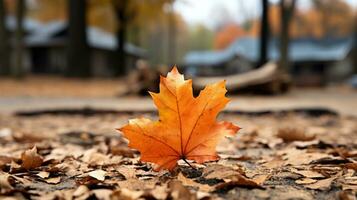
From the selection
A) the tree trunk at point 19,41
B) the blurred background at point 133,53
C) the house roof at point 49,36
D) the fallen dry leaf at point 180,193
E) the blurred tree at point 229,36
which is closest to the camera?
the fallen dry leaf at point 180,193

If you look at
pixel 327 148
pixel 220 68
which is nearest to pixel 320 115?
pixel 327 148

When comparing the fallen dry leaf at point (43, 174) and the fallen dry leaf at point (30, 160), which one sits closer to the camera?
the fallen dry leaf at point (43, 174)

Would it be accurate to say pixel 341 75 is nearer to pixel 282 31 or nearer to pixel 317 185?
pixel 282 31

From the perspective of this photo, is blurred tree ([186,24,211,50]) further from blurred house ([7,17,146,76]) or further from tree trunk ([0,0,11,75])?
tree trunk ([0,0,11,75])

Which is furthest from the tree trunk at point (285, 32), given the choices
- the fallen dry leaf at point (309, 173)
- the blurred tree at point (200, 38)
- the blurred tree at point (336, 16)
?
the blurred tree at point (200, 38)

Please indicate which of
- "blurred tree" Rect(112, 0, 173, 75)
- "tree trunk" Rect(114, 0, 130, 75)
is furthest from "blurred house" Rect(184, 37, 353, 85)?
"tree trunk" Rect(114, 0, 130, 75)

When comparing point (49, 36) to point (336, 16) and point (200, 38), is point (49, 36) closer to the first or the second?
point (336, 16)

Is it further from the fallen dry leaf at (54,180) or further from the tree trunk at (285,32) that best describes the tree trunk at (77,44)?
the fallen dry leaf at (54,180)
